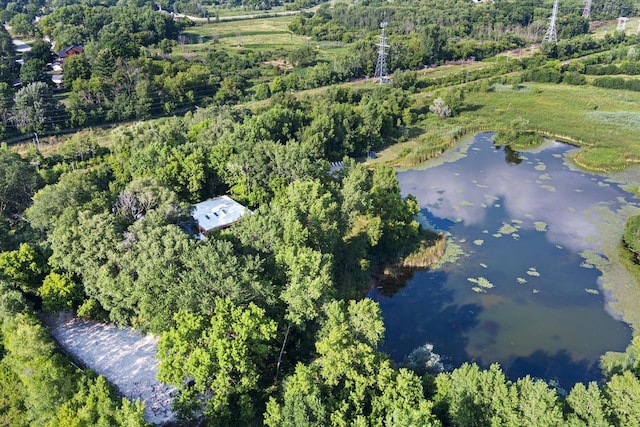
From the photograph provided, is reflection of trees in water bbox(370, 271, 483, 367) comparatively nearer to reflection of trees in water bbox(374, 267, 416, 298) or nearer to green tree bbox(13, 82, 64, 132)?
reflection of trees in water bbox(374, 267, 416, 298)

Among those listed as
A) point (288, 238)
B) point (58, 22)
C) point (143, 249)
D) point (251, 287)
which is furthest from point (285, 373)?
point (58, 22)

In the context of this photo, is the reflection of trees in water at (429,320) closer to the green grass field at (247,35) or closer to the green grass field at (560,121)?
the green grass field at (560,121)

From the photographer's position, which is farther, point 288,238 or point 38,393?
point 288,238

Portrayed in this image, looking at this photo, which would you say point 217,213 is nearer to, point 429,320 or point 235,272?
point 235,272

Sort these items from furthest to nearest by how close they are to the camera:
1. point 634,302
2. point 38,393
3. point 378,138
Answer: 1. point 378,138
2. point 634,302
3. point 38,393

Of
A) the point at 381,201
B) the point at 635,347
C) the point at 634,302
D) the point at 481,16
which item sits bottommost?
the point at 634,302

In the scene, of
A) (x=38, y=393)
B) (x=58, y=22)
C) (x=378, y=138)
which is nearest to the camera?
(x=38, y=393)

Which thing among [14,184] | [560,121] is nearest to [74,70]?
[14,184]

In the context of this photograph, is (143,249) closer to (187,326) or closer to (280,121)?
(187,326)
